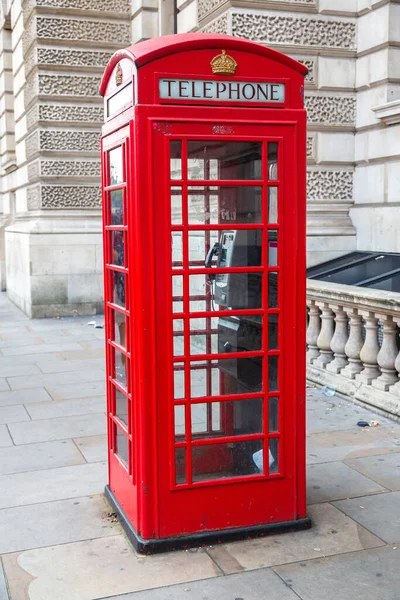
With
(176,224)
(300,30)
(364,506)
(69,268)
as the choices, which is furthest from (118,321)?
(69,268)

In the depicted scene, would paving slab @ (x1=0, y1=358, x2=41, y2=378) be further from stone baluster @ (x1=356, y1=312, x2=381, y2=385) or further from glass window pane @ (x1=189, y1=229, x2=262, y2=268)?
glass window pane @ (x1=189, y1=229, x2=262, y2=268)

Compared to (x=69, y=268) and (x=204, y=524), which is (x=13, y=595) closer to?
(x=204, y=524)

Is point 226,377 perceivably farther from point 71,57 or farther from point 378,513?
point 71,57

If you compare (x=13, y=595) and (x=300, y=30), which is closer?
(x=13, y=595)

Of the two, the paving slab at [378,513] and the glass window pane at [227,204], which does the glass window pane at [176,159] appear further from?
the paving slab at [378,513]

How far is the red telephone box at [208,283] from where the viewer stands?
333cm

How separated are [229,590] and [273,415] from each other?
0.86 meters

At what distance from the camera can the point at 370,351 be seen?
6062 mm

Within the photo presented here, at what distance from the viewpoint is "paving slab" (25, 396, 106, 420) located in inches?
240

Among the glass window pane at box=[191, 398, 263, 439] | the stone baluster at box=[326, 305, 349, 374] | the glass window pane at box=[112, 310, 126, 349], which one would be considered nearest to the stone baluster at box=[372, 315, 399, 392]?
the stone baluster at box=[326, 305, 349, 374]

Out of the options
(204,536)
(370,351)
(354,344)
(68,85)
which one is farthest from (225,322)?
(68,85)

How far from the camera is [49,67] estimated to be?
11875 mm

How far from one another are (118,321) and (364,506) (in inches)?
65.6

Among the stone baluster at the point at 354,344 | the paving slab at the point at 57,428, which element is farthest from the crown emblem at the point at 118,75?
the stone baluster at the point at 354,344
